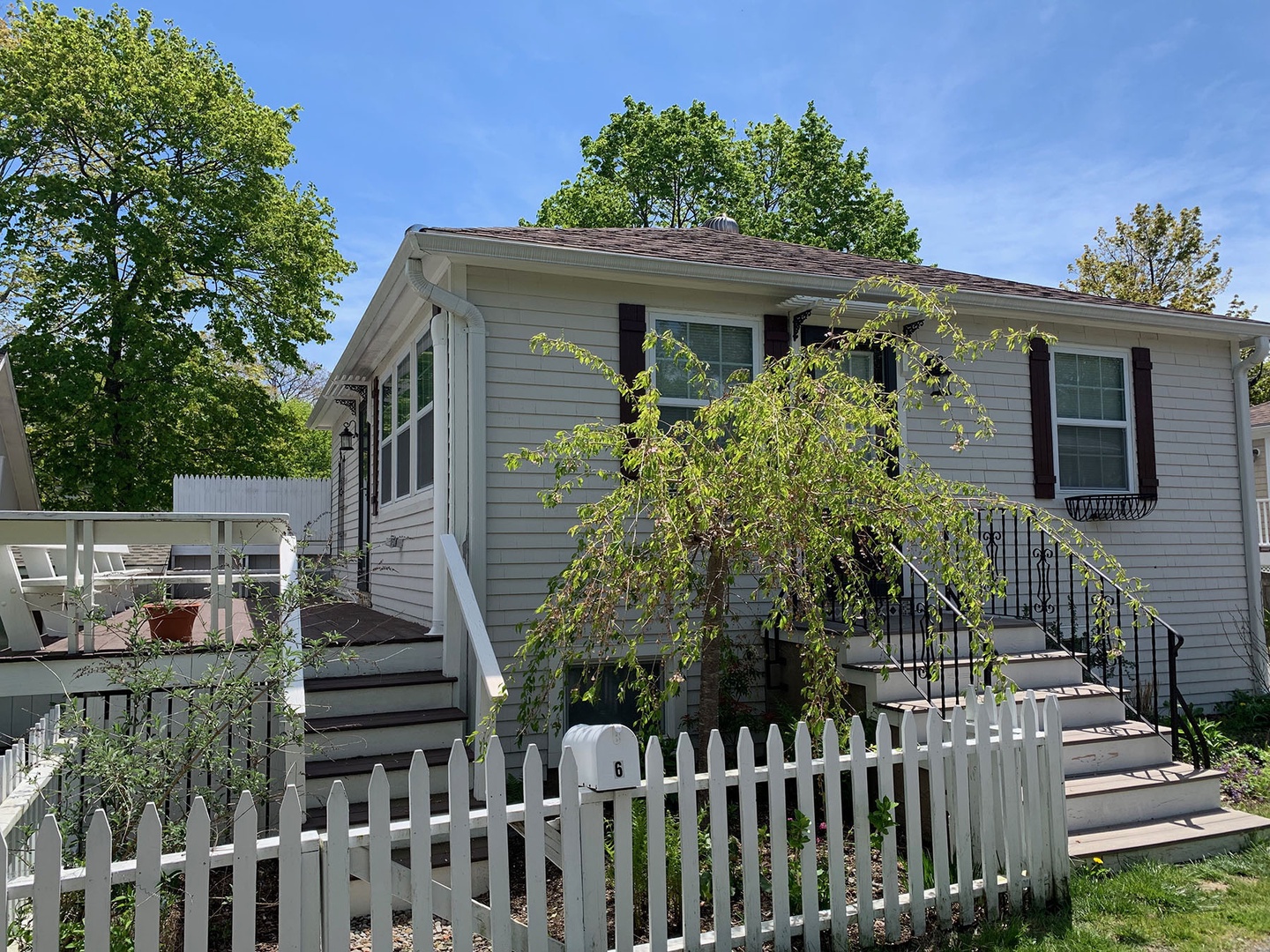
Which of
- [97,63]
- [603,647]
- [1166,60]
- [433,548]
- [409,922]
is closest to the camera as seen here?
[409,922]

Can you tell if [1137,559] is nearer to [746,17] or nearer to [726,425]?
[726,425]

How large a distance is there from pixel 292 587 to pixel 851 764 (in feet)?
9.08

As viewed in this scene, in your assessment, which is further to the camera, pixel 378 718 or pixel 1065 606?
pixel 1065 606

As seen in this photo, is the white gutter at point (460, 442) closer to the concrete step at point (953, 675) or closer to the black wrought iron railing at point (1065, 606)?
the concrete step at point (953, 675)

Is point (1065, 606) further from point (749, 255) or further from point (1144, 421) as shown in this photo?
point (749, 255)

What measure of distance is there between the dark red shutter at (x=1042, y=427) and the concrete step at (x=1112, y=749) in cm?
312

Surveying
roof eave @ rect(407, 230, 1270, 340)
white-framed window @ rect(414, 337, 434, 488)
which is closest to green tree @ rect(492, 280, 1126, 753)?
roof eave @ rect(407, 230, 1270, 340)

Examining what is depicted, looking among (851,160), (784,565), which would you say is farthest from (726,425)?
(851,160)

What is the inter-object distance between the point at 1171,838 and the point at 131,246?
19.8 meters

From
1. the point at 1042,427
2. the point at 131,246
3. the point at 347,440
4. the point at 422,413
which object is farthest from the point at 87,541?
the point at 131,246

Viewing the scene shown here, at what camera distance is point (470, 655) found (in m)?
6.50

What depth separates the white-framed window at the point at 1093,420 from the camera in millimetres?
9172

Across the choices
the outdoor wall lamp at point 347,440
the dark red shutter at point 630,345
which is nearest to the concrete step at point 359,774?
the dark red shutter at point 630,345

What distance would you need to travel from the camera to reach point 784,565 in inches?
195
